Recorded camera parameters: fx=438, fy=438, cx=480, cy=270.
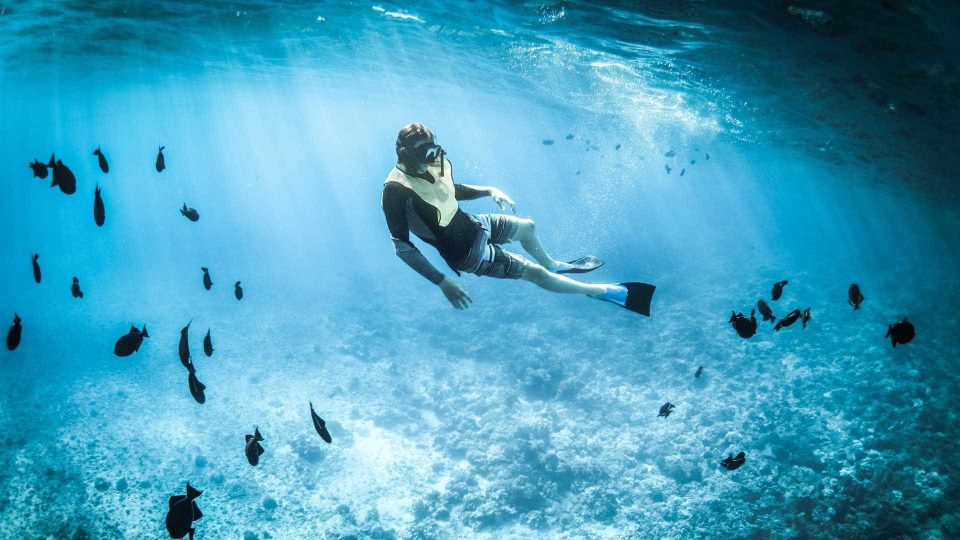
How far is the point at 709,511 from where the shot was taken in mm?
9172

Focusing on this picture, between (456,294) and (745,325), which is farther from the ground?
(456,294)

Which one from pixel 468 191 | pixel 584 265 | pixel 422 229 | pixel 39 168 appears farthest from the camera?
pixel 584 265

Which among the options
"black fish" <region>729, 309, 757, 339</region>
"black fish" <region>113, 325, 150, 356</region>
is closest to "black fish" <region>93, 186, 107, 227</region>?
"black fish" <region>113, 325, 150, 356</region>

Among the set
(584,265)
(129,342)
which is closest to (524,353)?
(584,265)

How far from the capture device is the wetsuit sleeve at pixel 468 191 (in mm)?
5449

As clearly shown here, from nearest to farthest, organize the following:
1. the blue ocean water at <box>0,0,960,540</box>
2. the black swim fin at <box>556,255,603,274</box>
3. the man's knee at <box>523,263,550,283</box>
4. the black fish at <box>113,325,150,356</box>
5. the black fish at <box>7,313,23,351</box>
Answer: the black fish at <box>7,313,23,351</box> → the black fish at <box>113,325,150,356</box> → the man's knee at <box>523,263,550,283</box> → the black swim fin at <box>556,255,603,274</box> → the blue ocean water at <box>0,0,960,540</box>

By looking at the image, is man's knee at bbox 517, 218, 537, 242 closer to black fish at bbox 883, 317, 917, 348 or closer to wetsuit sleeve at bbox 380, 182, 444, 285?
wetsuit sleeve at bbox 380, 182, 444, 285

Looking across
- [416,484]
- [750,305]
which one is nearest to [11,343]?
[416,484]

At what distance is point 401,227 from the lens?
4289mm

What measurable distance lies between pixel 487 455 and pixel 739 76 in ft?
46.8

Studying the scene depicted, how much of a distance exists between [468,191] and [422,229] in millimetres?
1053

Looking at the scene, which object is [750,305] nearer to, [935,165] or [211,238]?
[935,165]

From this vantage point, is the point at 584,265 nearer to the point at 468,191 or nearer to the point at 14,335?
the point at 468,191

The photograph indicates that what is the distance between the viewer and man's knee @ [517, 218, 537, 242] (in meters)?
5.78
